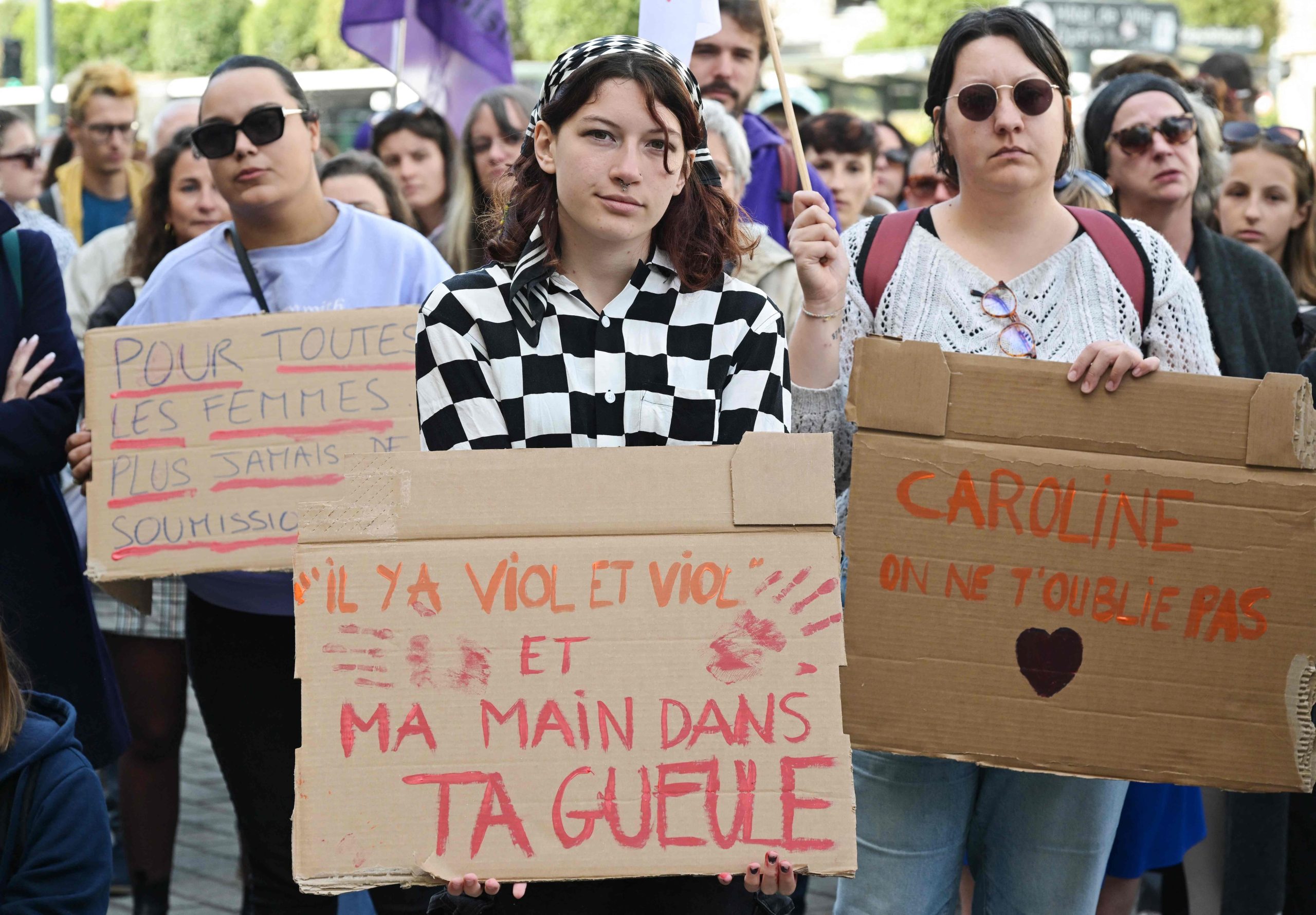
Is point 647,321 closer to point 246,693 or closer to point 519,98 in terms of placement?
point 246,693

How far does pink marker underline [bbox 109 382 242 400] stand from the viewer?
3.31 m

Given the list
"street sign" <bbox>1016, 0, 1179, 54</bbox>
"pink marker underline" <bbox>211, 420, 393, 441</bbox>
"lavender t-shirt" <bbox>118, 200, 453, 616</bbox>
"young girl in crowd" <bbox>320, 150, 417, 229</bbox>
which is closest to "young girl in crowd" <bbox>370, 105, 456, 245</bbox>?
"young girl in crowd" <bbox>320, 150, 417, 229</bbox>

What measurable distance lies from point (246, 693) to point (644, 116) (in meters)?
1.65

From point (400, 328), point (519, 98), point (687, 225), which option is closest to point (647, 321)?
point (687, 225)

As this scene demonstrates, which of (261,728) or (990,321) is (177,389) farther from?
(990,321)

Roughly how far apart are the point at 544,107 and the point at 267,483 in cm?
121

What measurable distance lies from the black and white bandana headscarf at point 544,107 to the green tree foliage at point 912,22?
1455 inches

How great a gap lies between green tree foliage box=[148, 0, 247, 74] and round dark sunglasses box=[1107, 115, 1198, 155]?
150ft

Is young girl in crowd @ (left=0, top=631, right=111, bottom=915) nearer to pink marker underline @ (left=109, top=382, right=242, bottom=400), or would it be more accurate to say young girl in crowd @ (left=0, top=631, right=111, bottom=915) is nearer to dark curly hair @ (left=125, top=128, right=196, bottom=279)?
pink marker underline @ (left=109, top=382, right=242, bottom=400)

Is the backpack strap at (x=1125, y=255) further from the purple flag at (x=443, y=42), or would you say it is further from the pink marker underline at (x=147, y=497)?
the purple flag at (x=443, y=42)

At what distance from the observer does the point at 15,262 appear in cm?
363

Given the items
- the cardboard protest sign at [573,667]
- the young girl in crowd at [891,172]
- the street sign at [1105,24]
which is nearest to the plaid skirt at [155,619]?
the cardboard protest sign at [573,667]

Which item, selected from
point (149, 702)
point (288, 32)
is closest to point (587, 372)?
point (149, 702)

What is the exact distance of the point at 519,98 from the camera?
5359 millimetres
